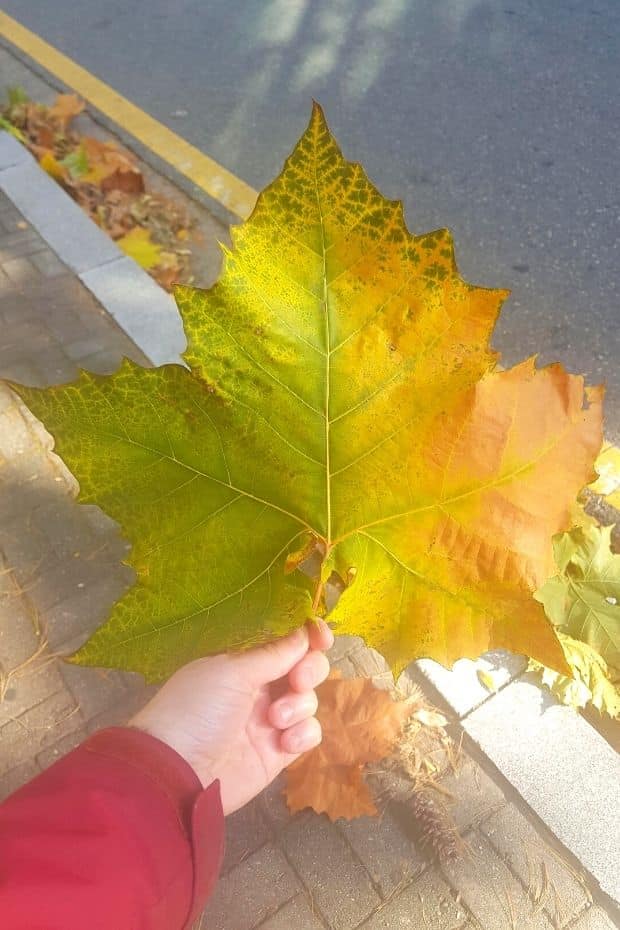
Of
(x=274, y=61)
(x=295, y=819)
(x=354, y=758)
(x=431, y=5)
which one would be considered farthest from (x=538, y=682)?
(x=431, y=5)

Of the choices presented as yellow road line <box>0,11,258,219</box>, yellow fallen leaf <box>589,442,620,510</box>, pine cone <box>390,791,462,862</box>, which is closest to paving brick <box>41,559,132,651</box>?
pine cone <box>390,791,462,862</box>

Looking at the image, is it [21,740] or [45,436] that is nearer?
[21,740]

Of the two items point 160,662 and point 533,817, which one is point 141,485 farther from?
point 533,817

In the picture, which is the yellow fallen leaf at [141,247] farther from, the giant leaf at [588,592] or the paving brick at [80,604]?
the giant leaf at [588,592]

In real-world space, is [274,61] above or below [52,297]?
above

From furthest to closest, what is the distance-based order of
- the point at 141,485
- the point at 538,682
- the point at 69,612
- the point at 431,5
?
the point at 431,5 → the point at 69,612 → the point at 538,682 → the point at 141,485

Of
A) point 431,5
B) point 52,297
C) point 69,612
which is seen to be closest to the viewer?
point 69,612

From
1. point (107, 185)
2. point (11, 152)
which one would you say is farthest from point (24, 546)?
point (11, 152)

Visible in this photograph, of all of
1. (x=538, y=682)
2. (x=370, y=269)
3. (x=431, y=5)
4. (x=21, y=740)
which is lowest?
(x=21, y=740)
